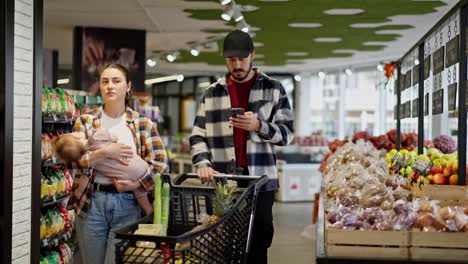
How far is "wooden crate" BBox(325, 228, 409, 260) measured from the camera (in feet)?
7.32

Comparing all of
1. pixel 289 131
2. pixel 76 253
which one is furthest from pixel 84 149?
pixel 76 253

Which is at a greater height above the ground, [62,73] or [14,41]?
[62,73]

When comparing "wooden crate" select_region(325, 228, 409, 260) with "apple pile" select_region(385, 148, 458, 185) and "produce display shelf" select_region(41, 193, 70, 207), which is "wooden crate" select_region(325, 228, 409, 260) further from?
"produce display shelf" select_region(41, 193, 70, 207)

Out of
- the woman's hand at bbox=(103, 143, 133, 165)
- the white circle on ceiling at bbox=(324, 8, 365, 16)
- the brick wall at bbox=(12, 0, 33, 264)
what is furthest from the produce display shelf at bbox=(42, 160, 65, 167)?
the white circle on ceiling at bbox=(324, 8, 365, 16)

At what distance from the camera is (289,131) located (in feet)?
11.0

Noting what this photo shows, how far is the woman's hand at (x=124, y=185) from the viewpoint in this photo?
121 inches

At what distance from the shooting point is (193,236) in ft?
6.39

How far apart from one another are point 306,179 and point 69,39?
509cm

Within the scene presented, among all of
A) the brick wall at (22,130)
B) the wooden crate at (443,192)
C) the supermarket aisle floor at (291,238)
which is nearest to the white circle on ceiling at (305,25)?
→ the supermarket aisle floor at (291,238)

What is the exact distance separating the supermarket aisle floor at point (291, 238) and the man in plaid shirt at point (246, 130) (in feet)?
10.5

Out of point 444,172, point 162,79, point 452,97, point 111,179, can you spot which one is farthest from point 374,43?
point 162,79

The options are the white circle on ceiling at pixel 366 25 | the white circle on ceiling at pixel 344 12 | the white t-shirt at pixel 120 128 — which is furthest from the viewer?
the white circle on ceiling at pixel 366 25

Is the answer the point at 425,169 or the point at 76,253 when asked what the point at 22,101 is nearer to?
the point at 425,169

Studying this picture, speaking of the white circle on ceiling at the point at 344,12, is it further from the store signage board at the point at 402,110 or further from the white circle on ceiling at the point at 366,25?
the store signage board at the point at 402,110
